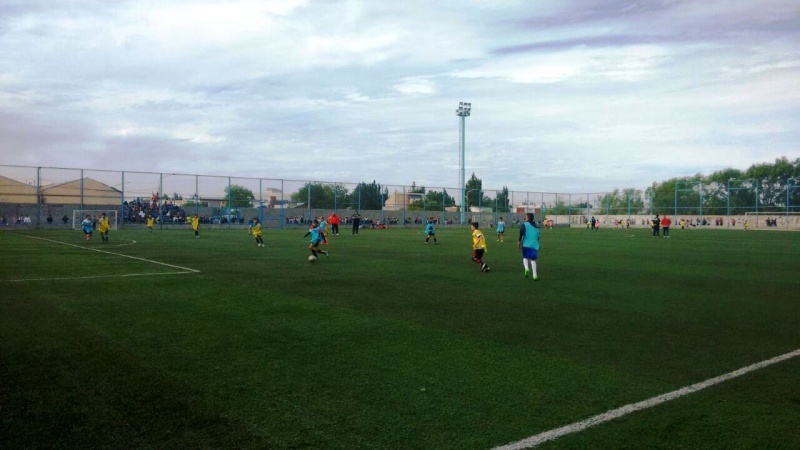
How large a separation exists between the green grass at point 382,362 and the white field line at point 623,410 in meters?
0.08

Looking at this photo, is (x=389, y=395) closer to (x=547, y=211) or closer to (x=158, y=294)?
(x=158, y=294)

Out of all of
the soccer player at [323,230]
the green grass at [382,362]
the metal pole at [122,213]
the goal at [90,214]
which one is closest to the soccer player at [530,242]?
the green grass at [382,362]

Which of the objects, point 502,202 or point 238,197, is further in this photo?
point 502,202

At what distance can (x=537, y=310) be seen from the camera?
32.9 feet

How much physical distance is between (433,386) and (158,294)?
757 centimetres

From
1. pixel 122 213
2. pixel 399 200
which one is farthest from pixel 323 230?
pixel 399 200

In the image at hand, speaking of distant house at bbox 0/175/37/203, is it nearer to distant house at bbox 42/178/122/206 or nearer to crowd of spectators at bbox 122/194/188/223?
distant house at bbox 42/178/122/206

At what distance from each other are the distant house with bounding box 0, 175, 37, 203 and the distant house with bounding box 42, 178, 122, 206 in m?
1.04

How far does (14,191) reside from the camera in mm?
41125

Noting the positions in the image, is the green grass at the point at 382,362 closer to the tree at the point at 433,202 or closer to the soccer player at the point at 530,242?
the soccer player at the point at 530,242

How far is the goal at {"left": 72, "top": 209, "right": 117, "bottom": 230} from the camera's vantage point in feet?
144

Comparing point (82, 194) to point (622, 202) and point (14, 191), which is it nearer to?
point (14, 191)

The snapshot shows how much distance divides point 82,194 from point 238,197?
44.8ft

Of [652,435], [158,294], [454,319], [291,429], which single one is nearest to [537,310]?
[454,319]
